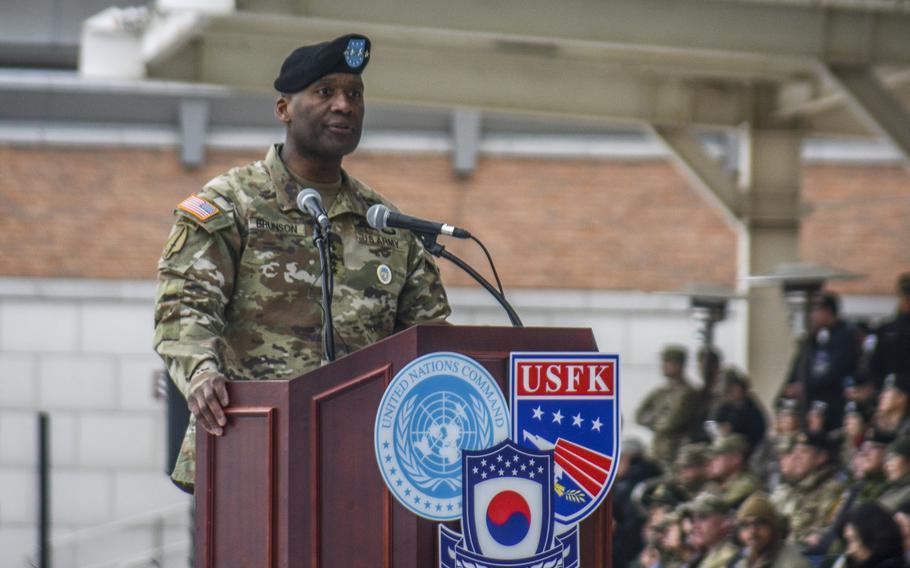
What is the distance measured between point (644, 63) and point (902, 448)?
4397mm

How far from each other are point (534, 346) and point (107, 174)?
11.8 metres

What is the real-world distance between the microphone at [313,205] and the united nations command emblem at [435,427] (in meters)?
0.52

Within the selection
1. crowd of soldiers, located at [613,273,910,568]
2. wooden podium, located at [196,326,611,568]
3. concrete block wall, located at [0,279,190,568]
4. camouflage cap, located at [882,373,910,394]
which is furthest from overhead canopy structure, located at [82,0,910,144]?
wooden podium, located at [196,326,611,568]

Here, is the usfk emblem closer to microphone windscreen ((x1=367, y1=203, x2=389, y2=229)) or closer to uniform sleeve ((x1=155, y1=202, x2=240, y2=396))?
microphone windscreen ((x1=367, y1=203, x2=389, y2=229))

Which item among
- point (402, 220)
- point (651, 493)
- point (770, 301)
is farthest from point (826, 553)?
point (770, 301)

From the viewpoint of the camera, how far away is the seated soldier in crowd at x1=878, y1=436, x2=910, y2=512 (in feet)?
22.6

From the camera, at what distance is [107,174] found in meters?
14.4

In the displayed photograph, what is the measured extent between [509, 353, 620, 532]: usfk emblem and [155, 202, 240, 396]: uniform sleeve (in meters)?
0.66

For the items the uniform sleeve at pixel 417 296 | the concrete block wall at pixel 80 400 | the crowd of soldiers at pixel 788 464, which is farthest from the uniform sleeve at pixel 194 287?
the concrete block wall at pixel 80 400

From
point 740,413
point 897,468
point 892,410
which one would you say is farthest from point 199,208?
point 740,413

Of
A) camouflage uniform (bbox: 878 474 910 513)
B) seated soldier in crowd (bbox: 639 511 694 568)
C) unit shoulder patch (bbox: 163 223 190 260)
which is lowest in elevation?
seated soldier in crowd (bbox: 639 511 694 568)

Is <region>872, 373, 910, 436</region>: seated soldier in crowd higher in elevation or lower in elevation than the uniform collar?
lower

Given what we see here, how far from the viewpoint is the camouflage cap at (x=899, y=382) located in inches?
332

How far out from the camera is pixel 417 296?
12.3ft
